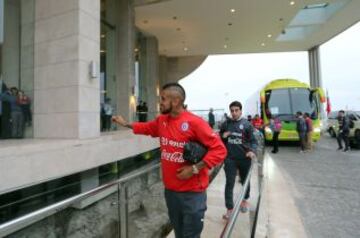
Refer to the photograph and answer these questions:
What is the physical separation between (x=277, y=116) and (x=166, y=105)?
14672mm

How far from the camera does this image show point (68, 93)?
9.77 m

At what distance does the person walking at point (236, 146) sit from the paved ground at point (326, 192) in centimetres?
128

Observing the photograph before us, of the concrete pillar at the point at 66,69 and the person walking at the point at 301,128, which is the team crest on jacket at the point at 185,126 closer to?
the concrete pillar at the point at 66,69

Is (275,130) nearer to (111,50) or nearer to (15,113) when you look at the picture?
(111,50)

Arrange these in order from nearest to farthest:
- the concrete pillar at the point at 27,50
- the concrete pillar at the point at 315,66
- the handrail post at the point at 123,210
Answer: the handrail post at the point at 123,210 → the concrete pillar at the point at 27,50 → the concrete pillar at the point at 315,66

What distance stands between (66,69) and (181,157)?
7.91m

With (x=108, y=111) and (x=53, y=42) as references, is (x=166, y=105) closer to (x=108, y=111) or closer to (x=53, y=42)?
(x=53, y=42)

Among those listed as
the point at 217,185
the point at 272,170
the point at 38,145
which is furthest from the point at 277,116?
the point at 38,145

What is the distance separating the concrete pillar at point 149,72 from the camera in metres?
23.8

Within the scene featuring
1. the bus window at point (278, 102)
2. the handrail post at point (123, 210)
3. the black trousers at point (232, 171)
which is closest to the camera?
the handrail post at point (123, 210)

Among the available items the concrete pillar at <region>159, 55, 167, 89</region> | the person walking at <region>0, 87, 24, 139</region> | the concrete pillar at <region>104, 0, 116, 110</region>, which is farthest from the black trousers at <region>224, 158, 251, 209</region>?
the concrete pillar at <region>159, 55, 167, 89</region>

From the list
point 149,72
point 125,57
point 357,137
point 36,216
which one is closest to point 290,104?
point 357,137

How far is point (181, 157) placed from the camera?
9.36 feet

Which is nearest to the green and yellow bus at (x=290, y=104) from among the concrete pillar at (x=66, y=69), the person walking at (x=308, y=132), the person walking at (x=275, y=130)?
the person walking at (x=275, y=130)
